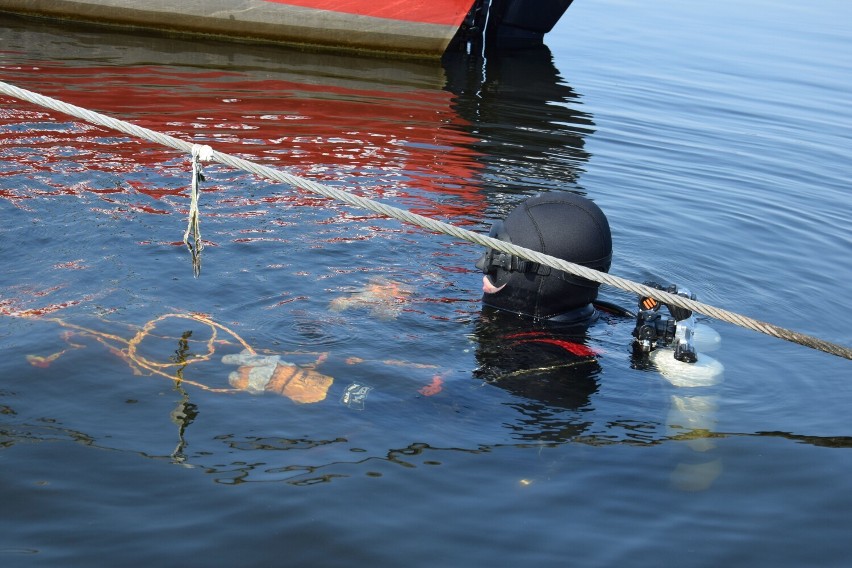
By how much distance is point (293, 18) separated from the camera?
13.9 m

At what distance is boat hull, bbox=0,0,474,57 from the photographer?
45.2ft

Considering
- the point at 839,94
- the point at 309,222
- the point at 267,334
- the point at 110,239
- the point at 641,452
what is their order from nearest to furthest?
the point at 641,452 < the point at 267,334 < the point at 110,239 < the point at 309,222 < the point at 839,94

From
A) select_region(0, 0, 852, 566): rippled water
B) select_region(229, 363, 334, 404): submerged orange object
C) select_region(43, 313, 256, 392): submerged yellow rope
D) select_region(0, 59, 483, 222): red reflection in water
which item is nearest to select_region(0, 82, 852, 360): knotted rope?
select_region(0, 0, 852, 566): rippled water

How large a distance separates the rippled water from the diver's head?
A: 0.35 m

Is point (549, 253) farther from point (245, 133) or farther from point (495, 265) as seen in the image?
point (245, 133)

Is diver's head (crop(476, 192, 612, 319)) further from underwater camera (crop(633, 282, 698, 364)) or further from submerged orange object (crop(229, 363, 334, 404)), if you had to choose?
submerged orange object (crop(229, 363, 334, 404))

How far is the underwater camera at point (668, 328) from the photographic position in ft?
14.8

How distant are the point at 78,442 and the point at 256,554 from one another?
106cm

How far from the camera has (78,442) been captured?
3.89 metres

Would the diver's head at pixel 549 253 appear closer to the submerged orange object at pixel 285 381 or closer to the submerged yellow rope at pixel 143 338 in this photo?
the submerged orange object at pixel 285 381

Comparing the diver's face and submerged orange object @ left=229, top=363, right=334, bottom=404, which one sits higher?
the diver's face

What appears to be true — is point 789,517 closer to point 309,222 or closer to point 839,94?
point 309,222

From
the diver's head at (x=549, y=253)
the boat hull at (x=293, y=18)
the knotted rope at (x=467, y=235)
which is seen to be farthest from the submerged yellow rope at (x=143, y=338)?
the boat hull at (x=293, y=18)

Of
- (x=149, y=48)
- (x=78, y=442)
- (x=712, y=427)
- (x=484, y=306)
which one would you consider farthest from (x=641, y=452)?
(x=149, y=48)
